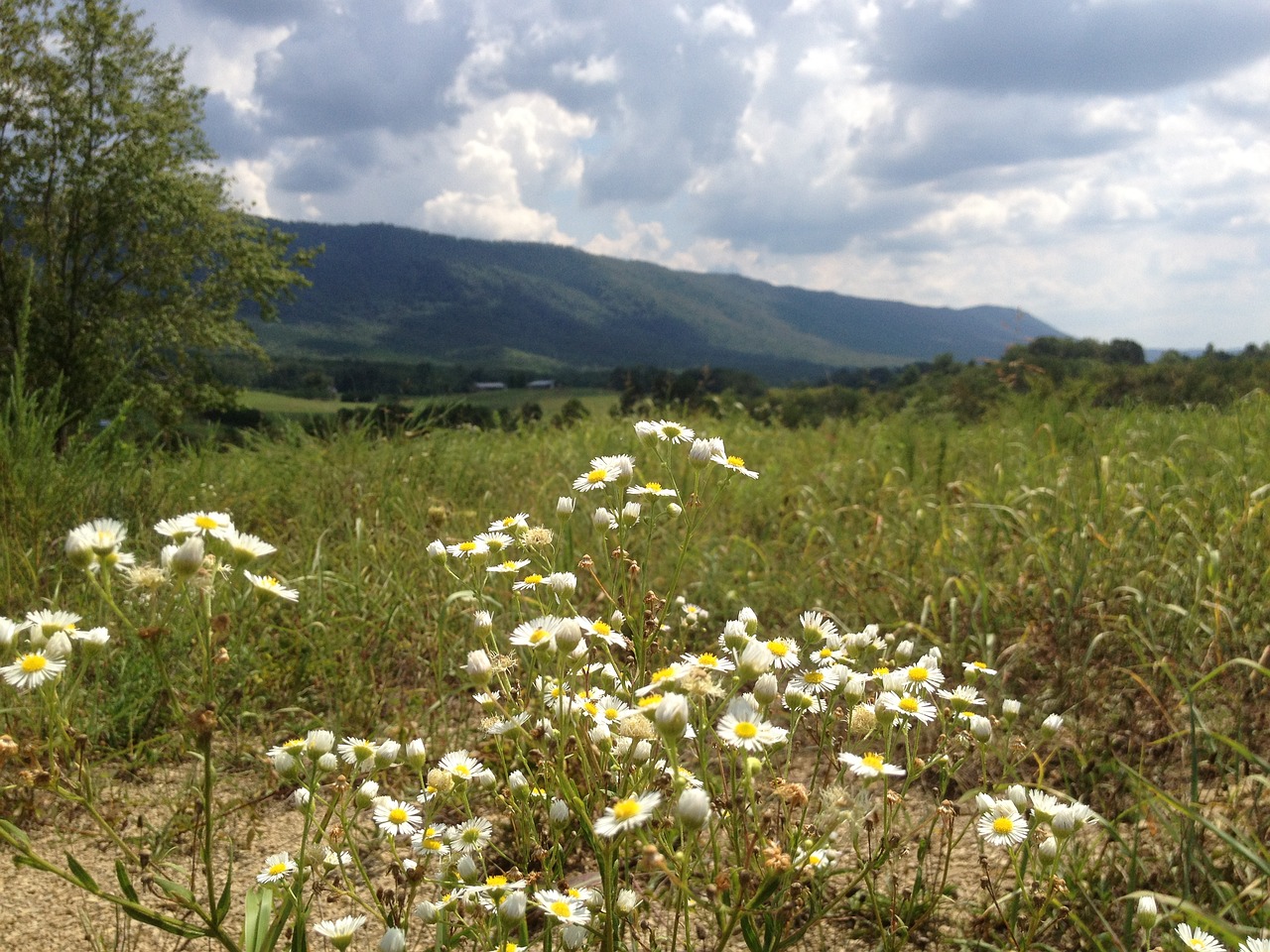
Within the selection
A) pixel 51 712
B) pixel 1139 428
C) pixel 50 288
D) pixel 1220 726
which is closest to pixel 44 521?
pixel 51 712

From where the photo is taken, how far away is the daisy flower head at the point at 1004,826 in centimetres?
130

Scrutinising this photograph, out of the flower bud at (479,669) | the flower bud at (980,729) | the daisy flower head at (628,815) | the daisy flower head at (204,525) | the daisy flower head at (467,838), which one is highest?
the daisy flower head at (204,525)

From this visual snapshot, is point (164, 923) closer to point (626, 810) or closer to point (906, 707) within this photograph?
point (626, 810)

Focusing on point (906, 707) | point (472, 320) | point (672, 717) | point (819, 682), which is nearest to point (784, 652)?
point (819, 682)

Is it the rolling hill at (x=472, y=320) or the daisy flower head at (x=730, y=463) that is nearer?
the daisy flower head at (x=730, y=463)

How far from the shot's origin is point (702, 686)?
1132mm

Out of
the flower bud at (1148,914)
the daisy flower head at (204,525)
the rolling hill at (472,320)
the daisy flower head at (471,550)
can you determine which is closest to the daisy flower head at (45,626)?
the daisy flower head at (204,525)

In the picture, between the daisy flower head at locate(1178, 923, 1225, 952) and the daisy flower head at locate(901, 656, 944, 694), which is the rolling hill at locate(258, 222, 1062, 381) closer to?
the daisy flower head at locate(901, 656, 944, 694)

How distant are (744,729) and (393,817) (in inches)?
26.8

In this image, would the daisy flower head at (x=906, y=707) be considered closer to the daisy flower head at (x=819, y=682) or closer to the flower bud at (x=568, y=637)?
the daisy flower head at (x=819, y=682)

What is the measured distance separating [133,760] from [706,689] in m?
1.87

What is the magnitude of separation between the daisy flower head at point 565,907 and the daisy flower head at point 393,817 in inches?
12.8

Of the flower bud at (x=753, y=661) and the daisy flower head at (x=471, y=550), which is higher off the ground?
the daisy flower head at (x=471, y=550)

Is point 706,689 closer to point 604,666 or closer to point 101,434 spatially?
point 604,666
